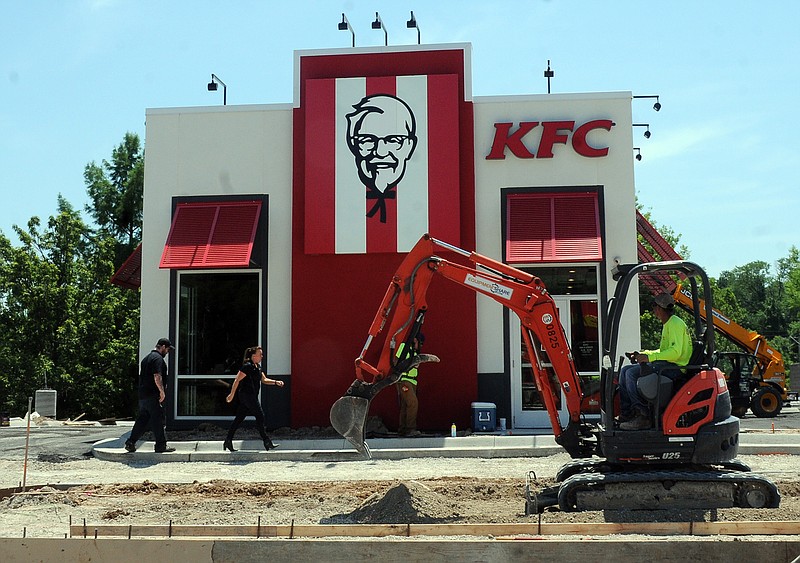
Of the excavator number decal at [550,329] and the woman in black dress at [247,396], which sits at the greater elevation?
the excavator number decal at [550,329]

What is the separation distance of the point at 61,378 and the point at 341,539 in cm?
3591

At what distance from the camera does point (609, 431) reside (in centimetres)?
906

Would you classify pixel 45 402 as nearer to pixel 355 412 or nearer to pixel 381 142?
pixel 381 142

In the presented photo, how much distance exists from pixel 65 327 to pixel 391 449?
95.7 feet

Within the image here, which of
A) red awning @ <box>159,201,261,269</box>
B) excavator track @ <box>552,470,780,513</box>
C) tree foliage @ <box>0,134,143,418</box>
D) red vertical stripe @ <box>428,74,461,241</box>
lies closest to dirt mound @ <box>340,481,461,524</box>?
excavator track @ <box>552,470,780,513</box>

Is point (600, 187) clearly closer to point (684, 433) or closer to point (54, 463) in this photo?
point (684, 433)

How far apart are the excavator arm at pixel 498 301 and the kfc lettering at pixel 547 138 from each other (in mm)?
8763

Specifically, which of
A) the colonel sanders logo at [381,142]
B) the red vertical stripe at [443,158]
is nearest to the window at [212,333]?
the colonel sanders logo at [381,142]

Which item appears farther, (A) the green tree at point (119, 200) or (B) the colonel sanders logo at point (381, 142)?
(A) the green tree at point (119, 200)

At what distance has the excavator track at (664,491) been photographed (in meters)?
8.83

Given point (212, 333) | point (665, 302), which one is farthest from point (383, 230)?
point (665, 302)

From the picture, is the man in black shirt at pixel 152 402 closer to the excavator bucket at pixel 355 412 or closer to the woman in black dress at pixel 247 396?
the woman in black dress at pixel 247 396

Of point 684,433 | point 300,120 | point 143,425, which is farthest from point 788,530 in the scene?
point 300,120

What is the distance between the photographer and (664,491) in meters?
8.95
